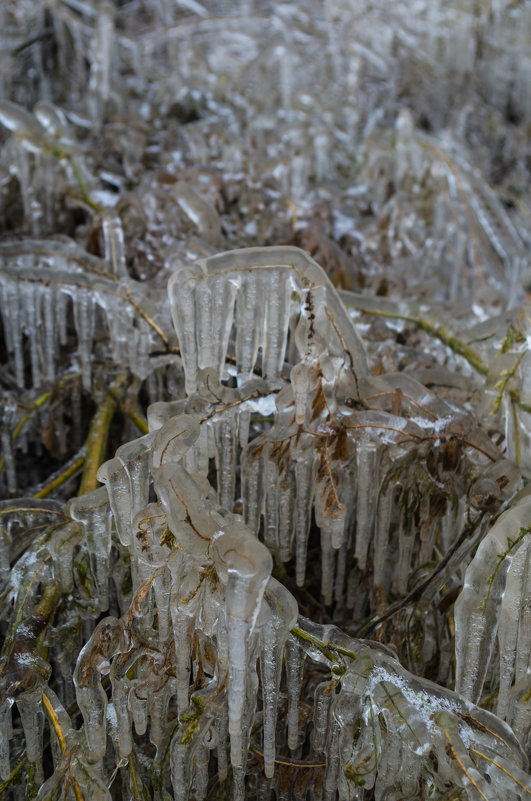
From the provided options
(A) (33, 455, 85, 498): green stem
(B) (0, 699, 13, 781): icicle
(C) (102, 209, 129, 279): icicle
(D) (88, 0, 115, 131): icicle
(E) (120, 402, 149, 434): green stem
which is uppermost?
(D) (88, 0, 115, 131): icicle

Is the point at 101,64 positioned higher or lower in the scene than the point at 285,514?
higher

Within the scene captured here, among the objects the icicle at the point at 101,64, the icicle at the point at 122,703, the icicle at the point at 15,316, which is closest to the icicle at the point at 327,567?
the icicle at the point at 122,703

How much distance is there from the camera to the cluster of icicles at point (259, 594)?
1364 mm

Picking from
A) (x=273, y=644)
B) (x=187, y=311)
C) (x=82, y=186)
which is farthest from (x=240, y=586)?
(x=82, y=186)

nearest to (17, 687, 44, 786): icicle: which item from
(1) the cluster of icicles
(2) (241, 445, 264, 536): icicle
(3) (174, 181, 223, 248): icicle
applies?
(1) the cluster of icicles

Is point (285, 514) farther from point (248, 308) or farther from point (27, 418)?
point (27, 418)

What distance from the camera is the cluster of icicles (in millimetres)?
1364

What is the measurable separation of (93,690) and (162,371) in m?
1.16

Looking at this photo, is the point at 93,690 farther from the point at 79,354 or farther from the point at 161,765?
the point at 79,354

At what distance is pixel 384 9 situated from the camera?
19.8 ft

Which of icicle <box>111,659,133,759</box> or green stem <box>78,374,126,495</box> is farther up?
green stem <box>78,374,126,495</box>

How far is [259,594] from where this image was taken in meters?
1.24

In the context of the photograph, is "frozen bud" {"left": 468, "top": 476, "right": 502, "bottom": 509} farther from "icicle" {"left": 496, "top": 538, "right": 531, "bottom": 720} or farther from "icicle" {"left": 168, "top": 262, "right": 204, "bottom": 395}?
"icicle" {"left": 168, "top": 262, "right": 204, "bottom": 395}

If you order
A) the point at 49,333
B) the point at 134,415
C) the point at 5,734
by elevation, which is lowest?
the point at 5,734
